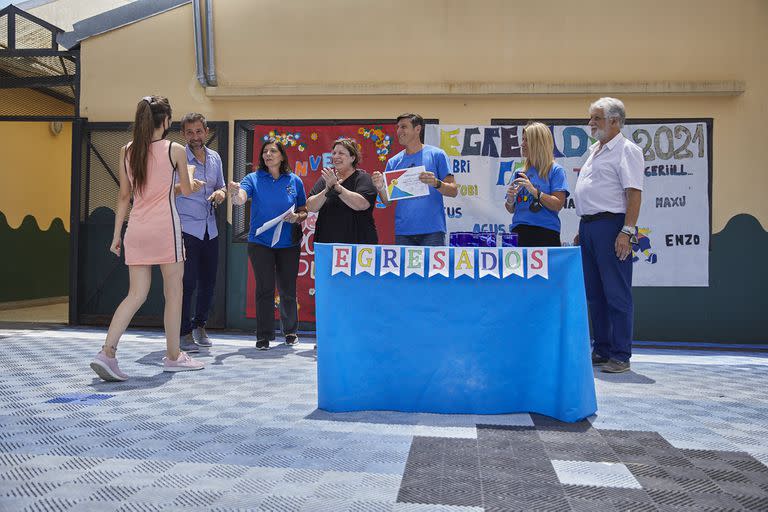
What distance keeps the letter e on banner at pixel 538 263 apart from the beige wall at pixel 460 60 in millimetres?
3692

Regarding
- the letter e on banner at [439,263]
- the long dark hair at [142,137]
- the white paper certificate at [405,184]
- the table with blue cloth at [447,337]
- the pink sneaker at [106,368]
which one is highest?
the long dark hair at [142,137]

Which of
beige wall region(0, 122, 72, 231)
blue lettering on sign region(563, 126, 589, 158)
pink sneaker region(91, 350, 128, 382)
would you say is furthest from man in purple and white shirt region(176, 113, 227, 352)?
beige wall region(0, 122, 72, 231)

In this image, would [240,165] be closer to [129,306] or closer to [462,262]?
[129,306]

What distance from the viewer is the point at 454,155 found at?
6.34m

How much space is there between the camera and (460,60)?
634 centimetres

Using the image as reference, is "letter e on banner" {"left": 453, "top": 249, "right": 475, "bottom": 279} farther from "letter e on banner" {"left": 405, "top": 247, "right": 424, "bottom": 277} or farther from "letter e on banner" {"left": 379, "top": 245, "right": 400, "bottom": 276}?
"letter e on banner" {"left": 379, "top": 245, "right": 400, "bottom": 276}

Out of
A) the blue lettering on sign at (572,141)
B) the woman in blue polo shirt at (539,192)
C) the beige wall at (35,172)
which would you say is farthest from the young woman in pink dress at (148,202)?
the beige wall at (35,172)

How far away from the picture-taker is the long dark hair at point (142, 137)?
373 centimetres

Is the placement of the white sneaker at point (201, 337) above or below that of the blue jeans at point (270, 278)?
below

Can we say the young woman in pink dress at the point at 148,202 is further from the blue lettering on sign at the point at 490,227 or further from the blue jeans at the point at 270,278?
the blue lettering on sign at the point at 490,227

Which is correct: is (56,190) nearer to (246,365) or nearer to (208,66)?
(208,66)

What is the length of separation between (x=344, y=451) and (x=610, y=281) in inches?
97.3

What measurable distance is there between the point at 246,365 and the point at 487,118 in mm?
3564

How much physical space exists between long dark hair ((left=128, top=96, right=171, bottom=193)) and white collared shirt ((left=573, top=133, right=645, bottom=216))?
2.84m
